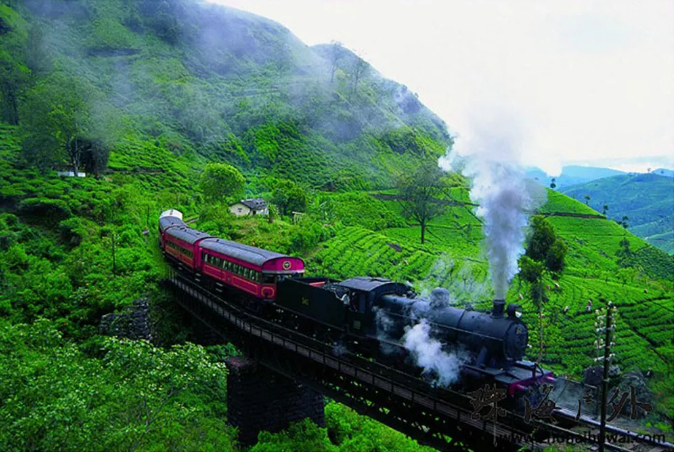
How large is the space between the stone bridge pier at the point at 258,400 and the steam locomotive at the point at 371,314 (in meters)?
2.96

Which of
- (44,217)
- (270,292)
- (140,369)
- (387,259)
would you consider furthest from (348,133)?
(140,369)

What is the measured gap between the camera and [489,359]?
13359 millimetres

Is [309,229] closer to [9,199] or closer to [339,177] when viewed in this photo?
[9,199]

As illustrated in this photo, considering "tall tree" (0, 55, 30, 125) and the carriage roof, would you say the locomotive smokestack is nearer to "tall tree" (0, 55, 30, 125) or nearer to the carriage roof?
the carriage roof

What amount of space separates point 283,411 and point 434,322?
1307 cm

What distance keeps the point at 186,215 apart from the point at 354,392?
4124cm

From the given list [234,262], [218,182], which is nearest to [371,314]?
[234,262]

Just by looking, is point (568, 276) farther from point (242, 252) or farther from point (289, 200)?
point (242, 252)

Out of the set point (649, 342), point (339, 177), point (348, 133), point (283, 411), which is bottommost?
point (283, 411)

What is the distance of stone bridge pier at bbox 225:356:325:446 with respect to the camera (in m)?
22.5

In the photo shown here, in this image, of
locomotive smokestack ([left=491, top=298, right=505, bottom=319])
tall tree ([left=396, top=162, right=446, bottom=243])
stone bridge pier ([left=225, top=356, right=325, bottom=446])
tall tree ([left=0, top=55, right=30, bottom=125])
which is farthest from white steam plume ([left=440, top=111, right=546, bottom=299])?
tall tree ([left=0, top=55, right=30, bottom=125])

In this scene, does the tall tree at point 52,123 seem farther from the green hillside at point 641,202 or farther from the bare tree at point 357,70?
the green hillside at point 641,202

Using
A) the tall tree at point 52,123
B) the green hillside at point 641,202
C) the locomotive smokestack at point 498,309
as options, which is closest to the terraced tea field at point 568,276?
the locomotive smokestack at point 498,309

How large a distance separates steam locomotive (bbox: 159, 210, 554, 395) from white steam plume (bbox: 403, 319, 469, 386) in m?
0.15
